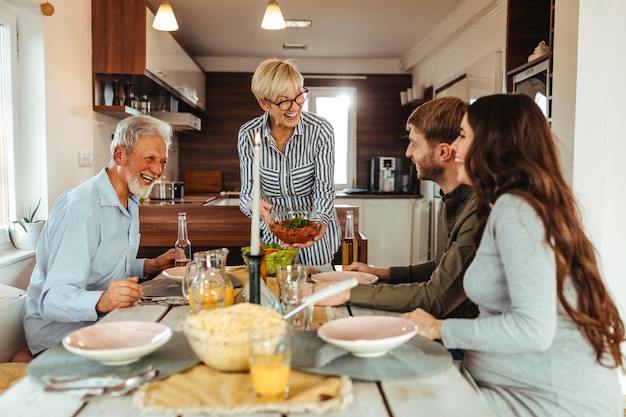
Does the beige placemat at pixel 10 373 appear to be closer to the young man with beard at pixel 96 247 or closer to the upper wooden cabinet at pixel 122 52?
the young man with beard at pixel 96 247

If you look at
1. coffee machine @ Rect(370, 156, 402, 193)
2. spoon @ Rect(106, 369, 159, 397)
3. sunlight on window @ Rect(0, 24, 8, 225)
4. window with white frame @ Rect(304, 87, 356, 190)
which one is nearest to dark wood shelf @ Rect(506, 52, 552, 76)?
spoon @ Rect(106, 369, 159, 397)

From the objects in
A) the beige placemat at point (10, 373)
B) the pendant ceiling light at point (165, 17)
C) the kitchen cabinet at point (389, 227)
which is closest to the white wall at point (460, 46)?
the kitchen cabinet at point (389, 227)

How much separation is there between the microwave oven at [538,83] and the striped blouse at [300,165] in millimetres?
1303

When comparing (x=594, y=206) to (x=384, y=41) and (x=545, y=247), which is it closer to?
(x=545, y=247)

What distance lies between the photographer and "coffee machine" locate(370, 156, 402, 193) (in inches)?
287

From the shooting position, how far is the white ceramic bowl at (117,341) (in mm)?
1068

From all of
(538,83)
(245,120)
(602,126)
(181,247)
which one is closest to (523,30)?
(538,83)

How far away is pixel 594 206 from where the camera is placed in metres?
2.67

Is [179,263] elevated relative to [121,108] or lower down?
lower down

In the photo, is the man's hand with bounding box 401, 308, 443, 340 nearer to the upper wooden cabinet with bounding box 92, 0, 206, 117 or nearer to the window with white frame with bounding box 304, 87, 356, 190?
the upper wooden cabinet with bounding box 92, 0, 206, 117

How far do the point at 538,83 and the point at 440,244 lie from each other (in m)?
1.82

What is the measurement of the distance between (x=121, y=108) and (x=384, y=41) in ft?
10.8

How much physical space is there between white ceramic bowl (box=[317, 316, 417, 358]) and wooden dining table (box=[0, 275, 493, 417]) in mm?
81

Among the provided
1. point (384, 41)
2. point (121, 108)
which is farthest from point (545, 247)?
point (384, 41)
